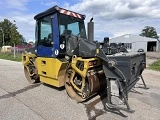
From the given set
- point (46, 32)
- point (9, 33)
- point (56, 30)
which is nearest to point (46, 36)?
point (46, 32)

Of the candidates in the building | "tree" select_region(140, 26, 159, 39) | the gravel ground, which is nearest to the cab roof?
the gravel ground

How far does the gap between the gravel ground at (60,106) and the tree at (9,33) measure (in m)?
60.9

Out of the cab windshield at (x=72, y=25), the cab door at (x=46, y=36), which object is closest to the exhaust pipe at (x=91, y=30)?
the cab windshield at (x=72, y=25)

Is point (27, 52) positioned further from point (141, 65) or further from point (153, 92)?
point (153, 92)

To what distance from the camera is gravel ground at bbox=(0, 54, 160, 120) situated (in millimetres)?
3823

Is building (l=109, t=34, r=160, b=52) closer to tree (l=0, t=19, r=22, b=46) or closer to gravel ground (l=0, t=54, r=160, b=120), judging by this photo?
tree (l=0, t=19, r=22, b=46)

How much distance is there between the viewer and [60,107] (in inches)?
170

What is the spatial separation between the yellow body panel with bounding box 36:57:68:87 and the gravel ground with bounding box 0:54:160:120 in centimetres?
40

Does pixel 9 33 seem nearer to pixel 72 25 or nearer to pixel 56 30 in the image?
pixel 72 25

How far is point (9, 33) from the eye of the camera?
6456 cm

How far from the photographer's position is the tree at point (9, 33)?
205 ft

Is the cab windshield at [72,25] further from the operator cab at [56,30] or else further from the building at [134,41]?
the building at [134,41]

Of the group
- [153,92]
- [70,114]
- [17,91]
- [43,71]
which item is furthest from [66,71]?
[153,92]

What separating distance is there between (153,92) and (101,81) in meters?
2.03
